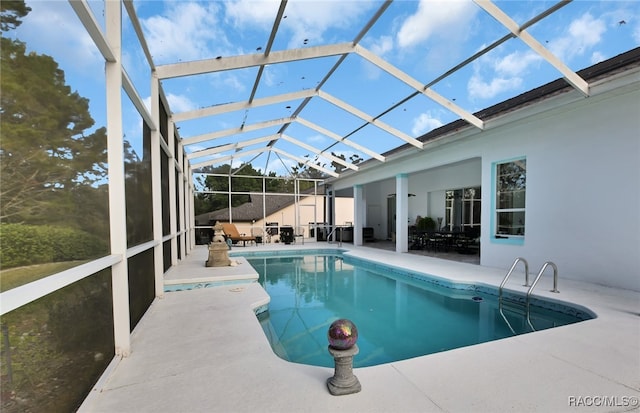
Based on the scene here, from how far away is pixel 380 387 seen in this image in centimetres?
205

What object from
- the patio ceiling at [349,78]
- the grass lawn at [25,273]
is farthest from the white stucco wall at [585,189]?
the grass lawn at [25,273]

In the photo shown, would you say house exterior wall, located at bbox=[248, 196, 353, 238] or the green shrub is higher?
the green shrub

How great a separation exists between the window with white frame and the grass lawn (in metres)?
7.57

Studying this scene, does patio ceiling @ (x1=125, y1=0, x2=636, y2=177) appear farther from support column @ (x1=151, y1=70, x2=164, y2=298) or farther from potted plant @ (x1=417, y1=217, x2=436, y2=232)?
potted plant @ (x1=417, y1=217, x2=436, y2=232)

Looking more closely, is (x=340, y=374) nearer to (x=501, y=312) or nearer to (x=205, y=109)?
(x=501, y=312)

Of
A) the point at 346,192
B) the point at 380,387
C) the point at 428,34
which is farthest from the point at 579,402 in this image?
the point at 346,192

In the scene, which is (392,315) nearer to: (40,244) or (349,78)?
(40,244)

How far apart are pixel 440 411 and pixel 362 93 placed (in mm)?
6632

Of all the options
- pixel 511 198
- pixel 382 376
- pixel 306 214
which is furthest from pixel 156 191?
pixel 306 214

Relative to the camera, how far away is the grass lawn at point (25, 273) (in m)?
1.19

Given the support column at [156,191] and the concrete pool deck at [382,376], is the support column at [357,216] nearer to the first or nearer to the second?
the support column at [156,191]

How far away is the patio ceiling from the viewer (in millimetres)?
4480

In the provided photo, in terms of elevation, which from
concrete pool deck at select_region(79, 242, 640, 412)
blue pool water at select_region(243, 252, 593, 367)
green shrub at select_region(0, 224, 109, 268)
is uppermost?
green shrub at select_region(0, 224, 109, 268)
